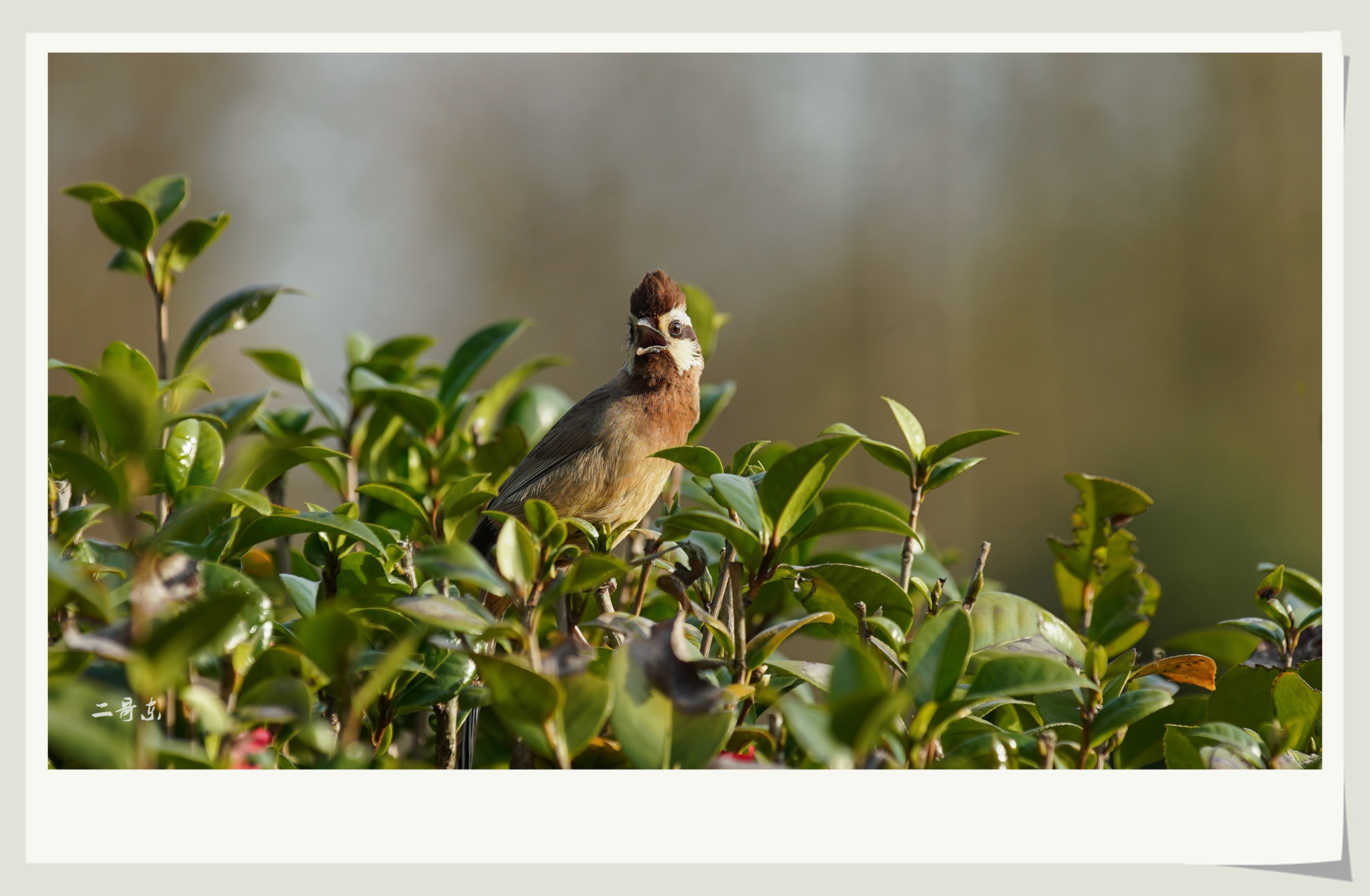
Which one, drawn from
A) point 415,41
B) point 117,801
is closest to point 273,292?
point 415,41

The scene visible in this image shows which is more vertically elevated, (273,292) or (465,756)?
(273,292)

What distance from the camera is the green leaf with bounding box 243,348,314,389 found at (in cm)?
187

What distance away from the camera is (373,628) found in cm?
108

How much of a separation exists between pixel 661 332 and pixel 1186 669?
1462 millimetres

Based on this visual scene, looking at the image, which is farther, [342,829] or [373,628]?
[373,628]

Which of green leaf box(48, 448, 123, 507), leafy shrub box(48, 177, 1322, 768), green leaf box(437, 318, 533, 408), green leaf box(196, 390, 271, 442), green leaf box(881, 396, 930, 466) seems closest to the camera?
leafy shrub box(48, 177, 1322, 768)

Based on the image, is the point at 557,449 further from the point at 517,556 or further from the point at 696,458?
the point at 517,556

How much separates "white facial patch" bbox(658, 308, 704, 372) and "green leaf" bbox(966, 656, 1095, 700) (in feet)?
4.98

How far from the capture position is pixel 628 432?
2.29 meters

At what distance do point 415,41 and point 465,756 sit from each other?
2.95 ft

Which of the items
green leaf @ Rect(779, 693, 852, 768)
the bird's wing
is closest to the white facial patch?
the bird's wing

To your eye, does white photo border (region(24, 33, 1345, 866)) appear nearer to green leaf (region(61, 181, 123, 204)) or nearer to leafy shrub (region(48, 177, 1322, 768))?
leafy shrub (region(48, 177, 1322, 768))

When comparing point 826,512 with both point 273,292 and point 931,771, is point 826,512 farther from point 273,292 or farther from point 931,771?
point 273,292

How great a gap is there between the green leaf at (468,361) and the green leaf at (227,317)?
30 cm
